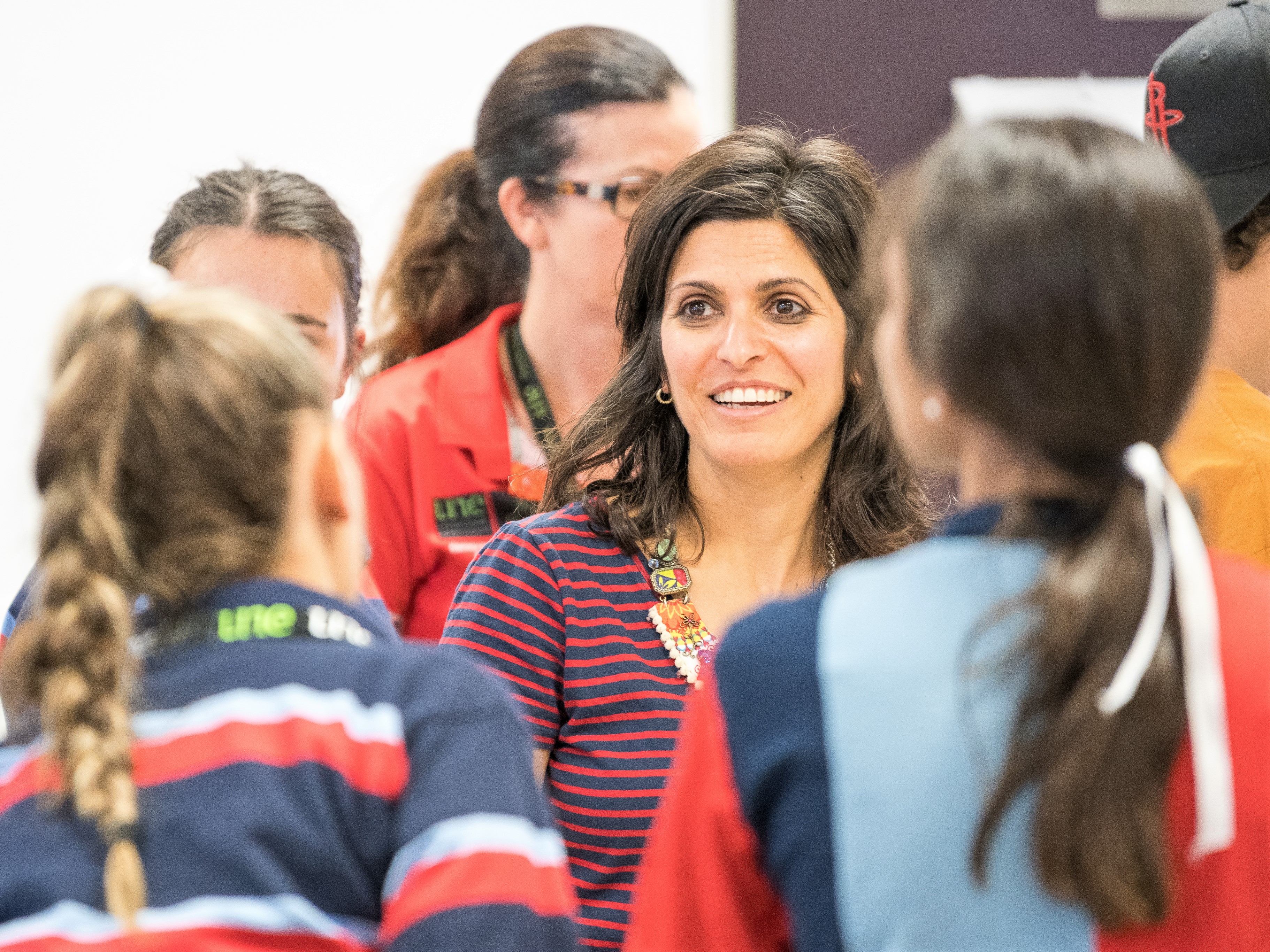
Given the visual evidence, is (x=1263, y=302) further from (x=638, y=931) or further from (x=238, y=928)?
(x=238, y=928)

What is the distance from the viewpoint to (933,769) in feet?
2.86

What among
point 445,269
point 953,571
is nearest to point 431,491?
point 445,269

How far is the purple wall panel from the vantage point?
11.8ft

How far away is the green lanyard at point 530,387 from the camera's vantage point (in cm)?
249

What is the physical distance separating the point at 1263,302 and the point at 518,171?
1439 mm

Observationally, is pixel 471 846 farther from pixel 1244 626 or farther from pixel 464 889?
pixel 1244 626

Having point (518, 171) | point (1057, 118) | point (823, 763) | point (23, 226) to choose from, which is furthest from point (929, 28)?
point (823, 763)

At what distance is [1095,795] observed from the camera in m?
0.84

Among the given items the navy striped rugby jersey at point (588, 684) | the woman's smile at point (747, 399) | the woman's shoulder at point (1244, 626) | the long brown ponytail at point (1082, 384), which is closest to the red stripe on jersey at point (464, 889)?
the long brown ponytail at point (1082, 384)

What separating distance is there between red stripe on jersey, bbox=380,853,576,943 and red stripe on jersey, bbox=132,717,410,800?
0.07 meters

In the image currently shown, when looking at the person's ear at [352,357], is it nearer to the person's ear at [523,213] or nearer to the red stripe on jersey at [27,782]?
the person's ear at [523,213]

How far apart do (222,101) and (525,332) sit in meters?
1.51

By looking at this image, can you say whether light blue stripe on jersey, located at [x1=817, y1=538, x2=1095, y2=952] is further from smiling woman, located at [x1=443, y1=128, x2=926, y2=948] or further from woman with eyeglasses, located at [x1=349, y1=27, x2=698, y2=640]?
woman with eyeglasses, located at [x1=349, y1=27, x2=698, y2=640]

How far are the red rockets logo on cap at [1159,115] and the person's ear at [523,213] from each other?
1202 millimetres
